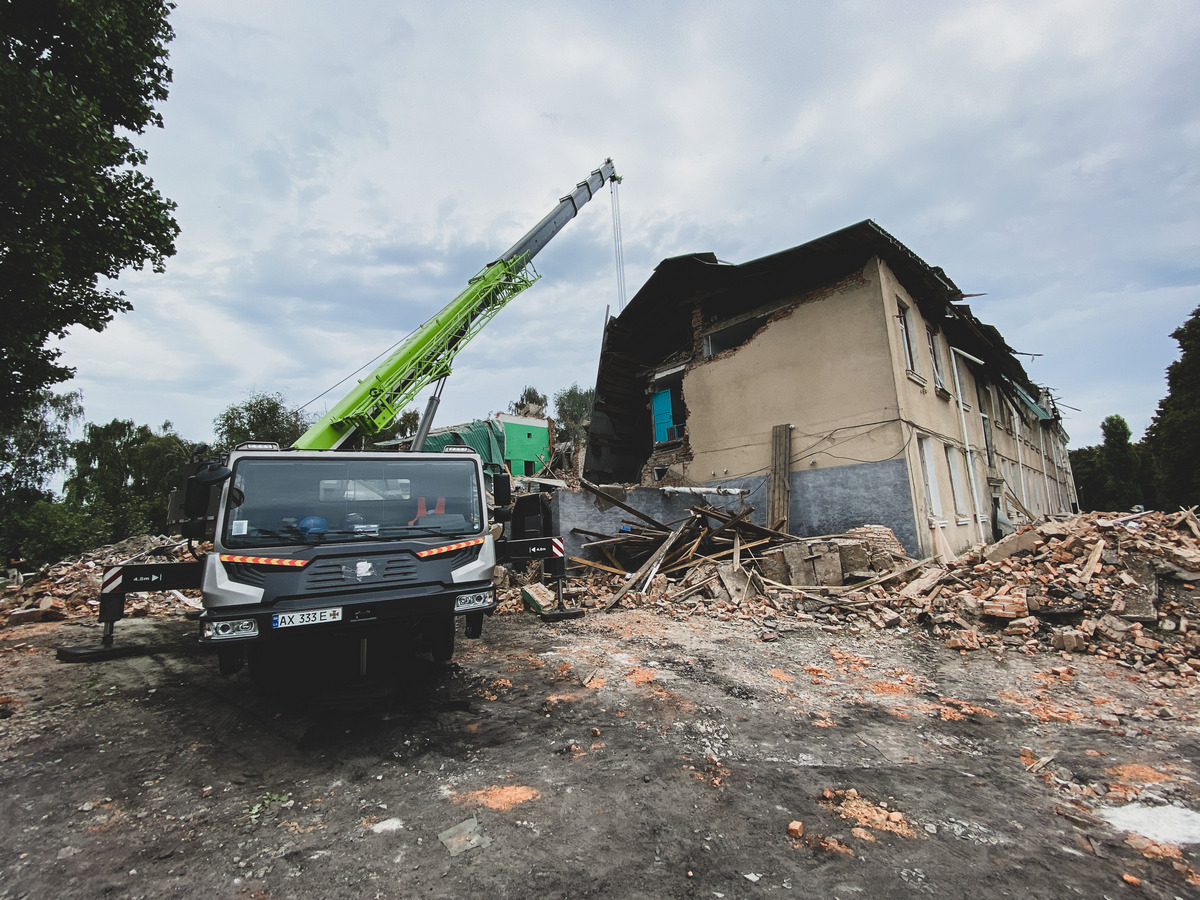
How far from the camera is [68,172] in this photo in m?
7.12

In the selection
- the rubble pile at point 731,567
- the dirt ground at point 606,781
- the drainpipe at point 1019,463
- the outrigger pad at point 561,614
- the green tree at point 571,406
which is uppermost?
the green tree at point 571,406

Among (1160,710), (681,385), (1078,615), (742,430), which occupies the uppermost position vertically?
(681,385)

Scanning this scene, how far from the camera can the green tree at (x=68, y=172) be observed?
682 centimetres

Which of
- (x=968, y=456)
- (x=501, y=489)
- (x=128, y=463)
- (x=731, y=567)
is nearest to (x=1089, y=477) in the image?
(x=968, y=456)

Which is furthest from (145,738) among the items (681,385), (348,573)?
(681,385)

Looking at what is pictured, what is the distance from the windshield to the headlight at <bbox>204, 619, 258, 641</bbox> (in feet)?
2.29

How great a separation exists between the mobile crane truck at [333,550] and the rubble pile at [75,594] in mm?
5231

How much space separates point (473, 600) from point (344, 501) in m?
1.50

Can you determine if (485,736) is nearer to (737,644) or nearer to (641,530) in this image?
(737,644)

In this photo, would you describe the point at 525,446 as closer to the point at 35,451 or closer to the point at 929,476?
the point at 929,476

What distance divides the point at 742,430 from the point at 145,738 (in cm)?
1203

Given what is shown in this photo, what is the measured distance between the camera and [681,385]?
49.8ft

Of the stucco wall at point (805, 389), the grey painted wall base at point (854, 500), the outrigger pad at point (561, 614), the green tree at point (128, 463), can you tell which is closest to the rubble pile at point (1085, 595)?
the grey painted wall base at point (854, 500)

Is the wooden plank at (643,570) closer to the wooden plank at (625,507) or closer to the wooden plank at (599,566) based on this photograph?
the wooden plank at (625,507)
